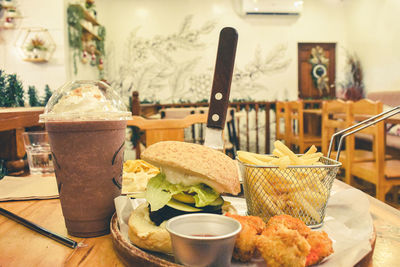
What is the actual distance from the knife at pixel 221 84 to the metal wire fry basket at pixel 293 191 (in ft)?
0.65

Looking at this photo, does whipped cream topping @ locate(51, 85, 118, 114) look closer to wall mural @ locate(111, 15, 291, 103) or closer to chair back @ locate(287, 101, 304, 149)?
chair back @ locate(287, 101, 304, 149)

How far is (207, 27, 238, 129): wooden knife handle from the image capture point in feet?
2.82

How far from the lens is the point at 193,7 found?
7434 mm

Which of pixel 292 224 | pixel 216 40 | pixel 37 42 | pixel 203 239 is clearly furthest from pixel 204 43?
pixel 203 239

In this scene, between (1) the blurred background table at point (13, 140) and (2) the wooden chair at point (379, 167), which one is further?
(2) the wooden chair at point (379, 167)

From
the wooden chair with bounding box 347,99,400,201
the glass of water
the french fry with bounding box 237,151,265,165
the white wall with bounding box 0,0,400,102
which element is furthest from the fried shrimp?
the white wall with bounding box 0,0,400,102

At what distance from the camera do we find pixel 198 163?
67 centimetres

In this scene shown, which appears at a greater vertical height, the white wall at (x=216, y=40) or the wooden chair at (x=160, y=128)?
the white wall at (x=216, y=40)

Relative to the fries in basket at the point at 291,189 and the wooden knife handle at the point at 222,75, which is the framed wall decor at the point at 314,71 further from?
the fries in basket at the point at 291,189

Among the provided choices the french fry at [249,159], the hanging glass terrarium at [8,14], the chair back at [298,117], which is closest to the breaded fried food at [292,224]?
the french fry at [249,159]

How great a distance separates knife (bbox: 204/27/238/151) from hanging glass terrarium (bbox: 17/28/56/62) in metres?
4.29

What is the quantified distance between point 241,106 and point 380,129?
14.6 feet

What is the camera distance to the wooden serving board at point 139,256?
0.55 metres

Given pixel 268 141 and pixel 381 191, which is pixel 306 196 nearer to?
pixel 381 191
